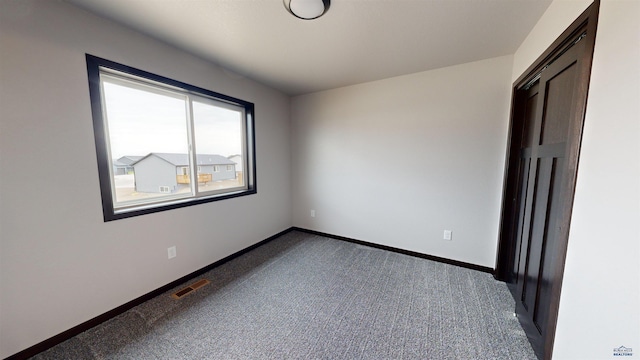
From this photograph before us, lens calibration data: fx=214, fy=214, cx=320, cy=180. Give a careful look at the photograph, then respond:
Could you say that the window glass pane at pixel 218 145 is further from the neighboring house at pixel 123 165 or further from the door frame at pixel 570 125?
the door frame at pixel 570 125

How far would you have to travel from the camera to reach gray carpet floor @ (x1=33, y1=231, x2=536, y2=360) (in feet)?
4.81

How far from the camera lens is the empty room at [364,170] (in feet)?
3.38

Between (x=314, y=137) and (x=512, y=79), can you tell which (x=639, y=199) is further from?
(x=314, y=137)

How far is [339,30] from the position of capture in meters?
1.79

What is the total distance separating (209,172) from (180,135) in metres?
0.52

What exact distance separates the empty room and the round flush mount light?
0.8 inches

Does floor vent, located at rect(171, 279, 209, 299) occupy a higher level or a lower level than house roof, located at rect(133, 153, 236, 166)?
lower

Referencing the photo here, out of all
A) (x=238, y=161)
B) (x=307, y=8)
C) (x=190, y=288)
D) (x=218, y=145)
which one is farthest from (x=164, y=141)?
(x=307, y=8)

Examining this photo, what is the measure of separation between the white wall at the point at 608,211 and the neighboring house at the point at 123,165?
3.00 metres

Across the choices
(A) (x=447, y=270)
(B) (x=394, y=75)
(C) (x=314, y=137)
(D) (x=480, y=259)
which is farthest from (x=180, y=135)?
(D) (x=480, y=259)

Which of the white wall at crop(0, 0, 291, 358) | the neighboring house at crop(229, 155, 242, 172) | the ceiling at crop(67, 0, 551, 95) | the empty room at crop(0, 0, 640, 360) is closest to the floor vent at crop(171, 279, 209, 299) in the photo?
the empty room at crop(0, 0, 640, 360)

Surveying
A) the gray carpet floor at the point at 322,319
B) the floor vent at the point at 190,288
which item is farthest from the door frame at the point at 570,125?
the floor vent at the point at 190,288

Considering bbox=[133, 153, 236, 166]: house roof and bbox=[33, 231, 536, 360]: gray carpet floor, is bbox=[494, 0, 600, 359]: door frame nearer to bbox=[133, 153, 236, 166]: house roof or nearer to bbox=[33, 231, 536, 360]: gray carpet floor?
bbox=[33, 231, 536, 360]: gray carpet floor

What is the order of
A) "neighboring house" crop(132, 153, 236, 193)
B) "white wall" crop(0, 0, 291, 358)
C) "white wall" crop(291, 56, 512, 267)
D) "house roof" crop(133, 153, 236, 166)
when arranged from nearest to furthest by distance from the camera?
1. "white wall" crop(0, 0, 291, 358)
2. "neighboring house" crop(132, 153, 236, 193)
3. "house roof" crop(133, 153, 236, 166)
4. "white wall" crop(291, 56, 512, 267)
